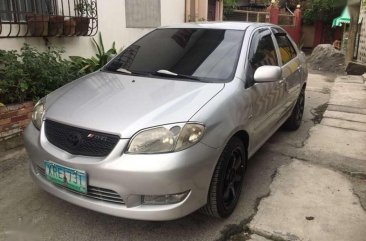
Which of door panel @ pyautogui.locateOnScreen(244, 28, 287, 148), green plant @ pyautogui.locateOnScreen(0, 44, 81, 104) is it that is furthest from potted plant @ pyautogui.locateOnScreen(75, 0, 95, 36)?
door panel @ pyautogui.locateOnScreen(244, 28, 287, 148)

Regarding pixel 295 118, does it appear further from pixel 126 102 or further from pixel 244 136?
pixel 126 102

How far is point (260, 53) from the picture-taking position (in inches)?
149

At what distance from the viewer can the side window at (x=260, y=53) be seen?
3.39 meters

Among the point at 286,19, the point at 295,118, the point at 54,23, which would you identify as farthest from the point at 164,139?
the point at 286,19

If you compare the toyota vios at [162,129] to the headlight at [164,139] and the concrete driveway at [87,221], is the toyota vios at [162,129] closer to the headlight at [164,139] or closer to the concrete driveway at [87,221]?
the headlight at [164,139]

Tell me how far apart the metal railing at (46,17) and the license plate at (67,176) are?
2.79 m

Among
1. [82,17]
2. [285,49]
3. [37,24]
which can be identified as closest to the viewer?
[285,49]

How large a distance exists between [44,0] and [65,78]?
134 centimetres

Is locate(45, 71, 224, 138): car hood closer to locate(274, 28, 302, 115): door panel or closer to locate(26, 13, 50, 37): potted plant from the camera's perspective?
locate(274, 28, 302, 115): door panel

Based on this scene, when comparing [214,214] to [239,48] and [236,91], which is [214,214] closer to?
[236,91]

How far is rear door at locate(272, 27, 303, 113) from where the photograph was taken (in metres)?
4.41

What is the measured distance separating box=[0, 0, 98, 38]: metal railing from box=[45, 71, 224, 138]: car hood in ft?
7.34

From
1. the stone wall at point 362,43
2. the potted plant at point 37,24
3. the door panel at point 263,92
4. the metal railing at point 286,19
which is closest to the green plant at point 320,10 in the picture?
the metal railing at point 286,19

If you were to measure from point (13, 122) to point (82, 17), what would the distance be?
2288mm
